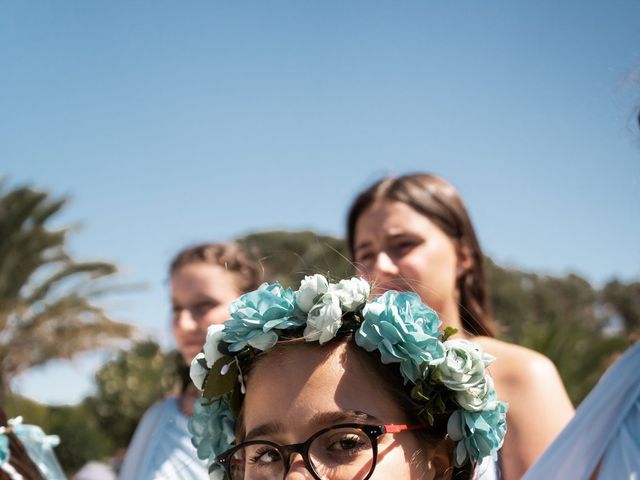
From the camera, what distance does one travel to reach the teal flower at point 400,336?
196 centimetres

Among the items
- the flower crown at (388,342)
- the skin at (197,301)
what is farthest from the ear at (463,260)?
Answer: the flower crown at (388,342)

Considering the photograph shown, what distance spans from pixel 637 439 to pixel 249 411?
0.87 metres

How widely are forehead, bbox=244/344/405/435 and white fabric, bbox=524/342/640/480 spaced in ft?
1.19

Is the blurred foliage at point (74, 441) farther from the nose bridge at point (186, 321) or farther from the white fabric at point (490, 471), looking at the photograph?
the white fabric at point (490, 471)

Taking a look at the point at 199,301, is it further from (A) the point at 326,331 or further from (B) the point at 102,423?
(B) the point at 102,423

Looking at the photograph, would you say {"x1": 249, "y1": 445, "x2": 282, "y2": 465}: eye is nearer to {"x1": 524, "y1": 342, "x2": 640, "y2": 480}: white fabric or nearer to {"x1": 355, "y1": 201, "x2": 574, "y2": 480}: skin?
{"x1": 524, "y1": 342, "x2": 640, "y2": 480}: white fabric

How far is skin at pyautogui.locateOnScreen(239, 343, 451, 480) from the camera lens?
1830 millimetres

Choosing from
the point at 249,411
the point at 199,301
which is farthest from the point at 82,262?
the point at 249,411

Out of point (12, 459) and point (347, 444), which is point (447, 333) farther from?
point (12, 459)

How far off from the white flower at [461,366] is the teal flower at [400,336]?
0.09ft

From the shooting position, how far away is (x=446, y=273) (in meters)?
3.36

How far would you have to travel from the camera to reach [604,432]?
1.80 meters

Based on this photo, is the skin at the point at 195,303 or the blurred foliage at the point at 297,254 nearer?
the blurred foliage at the point at 297,254

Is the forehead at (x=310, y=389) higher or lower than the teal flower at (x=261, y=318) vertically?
lower
